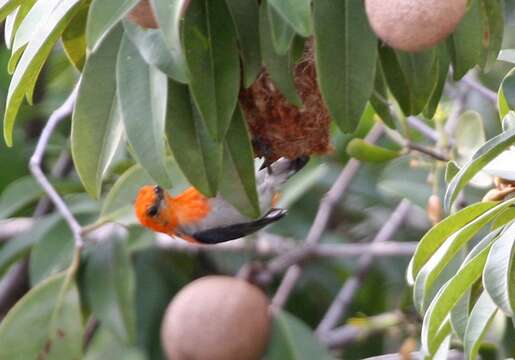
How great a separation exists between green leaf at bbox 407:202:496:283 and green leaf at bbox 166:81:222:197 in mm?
295

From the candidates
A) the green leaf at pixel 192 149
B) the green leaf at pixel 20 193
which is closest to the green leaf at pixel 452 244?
the green leaf at pixel 192 149

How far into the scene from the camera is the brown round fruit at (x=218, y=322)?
279 cm

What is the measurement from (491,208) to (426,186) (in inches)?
47.5

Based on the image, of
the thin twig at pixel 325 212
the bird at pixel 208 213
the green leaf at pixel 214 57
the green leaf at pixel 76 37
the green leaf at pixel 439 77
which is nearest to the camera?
the green leaf at pixel 214 57

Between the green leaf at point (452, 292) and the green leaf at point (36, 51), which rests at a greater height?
the green leaf at point (36, 51)

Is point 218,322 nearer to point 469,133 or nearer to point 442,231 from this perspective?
point 469,133

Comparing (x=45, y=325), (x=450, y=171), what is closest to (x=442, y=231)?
(x=450, y=171)

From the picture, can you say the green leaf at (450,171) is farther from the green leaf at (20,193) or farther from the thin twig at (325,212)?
the green leaf at (20,193)

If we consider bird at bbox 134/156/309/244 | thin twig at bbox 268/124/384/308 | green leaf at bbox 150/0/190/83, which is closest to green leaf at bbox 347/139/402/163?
bird at bbox 134/156/309/244

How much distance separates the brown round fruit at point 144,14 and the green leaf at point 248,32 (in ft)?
0.55

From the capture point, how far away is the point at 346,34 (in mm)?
1524

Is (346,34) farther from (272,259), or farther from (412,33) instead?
(272,259)

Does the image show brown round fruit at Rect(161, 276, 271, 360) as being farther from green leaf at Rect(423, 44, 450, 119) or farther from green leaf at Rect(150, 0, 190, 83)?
green leaf at Rect(150, 0, 190, 83)

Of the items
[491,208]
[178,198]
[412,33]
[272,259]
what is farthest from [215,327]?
[412,33]
